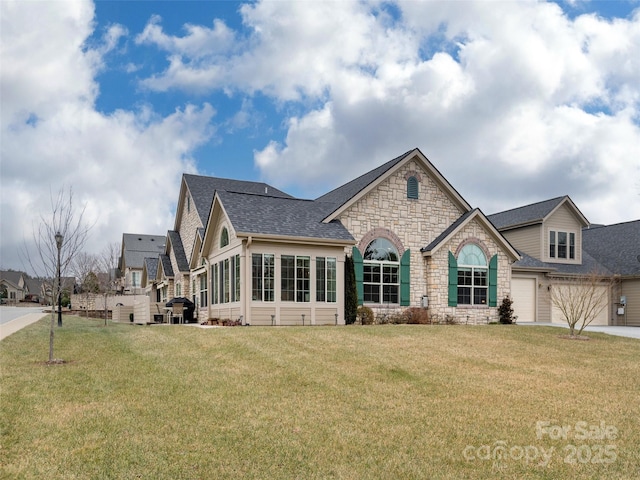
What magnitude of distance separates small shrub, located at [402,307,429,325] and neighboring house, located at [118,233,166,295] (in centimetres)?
3791

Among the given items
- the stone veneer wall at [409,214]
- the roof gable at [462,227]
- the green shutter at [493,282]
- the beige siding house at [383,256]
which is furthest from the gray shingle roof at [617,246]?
the stone veneer wall at [409,214]

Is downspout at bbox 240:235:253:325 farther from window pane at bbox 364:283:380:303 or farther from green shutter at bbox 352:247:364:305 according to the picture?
window pane at bbox 364:283:380:303

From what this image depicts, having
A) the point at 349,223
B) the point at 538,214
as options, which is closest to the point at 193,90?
the point at 349,223

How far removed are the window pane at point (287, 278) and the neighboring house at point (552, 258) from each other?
480 inches

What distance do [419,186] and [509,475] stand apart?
711 inches

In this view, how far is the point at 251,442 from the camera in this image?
22.3 feet

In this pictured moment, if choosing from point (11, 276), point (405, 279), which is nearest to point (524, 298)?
point (405, 279)

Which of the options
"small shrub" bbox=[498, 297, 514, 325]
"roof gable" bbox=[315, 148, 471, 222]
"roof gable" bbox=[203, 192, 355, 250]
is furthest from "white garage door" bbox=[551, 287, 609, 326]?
"roof gable" bbox=[203, 192, 355, 250]

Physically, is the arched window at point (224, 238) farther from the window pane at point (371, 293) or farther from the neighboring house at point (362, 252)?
the window pane at point (371, 293)

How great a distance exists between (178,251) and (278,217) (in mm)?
12727

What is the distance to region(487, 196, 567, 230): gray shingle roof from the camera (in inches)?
1141

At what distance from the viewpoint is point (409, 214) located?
22906mm

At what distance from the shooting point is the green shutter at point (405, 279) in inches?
870

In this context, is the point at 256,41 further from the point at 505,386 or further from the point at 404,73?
the point at 505,386
